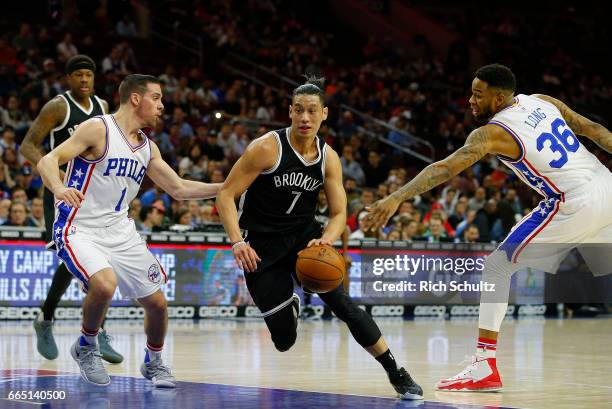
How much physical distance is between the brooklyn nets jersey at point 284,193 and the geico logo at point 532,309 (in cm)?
1028

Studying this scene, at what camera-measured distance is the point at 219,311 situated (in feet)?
48.4

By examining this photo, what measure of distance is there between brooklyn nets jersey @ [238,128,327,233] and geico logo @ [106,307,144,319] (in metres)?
7.00

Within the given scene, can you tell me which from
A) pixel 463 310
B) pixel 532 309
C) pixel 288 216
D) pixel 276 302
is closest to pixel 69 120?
pixel 288 216

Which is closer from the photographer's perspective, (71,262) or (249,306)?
(71,262)

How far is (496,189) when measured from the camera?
63.4 ft

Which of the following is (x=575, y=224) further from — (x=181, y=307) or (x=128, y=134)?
(x=181, y=307)

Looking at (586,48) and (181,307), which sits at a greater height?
(586,48)

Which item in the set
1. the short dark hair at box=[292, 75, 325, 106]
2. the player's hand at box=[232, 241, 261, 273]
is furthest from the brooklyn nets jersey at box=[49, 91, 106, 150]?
the player's hand at box=[232, 241, 261, 273]

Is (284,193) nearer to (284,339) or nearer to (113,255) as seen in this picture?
(284,339)

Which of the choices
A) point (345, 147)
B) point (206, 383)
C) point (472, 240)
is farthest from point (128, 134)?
point (345, 147)

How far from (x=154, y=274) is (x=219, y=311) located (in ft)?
24.5

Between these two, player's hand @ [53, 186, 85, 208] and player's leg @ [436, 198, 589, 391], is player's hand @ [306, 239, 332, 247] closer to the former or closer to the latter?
player's leg @ [436, 198, 589, 391]

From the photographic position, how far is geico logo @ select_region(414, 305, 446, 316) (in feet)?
53.4

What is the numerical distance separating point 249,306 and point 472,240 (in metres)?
3.81
